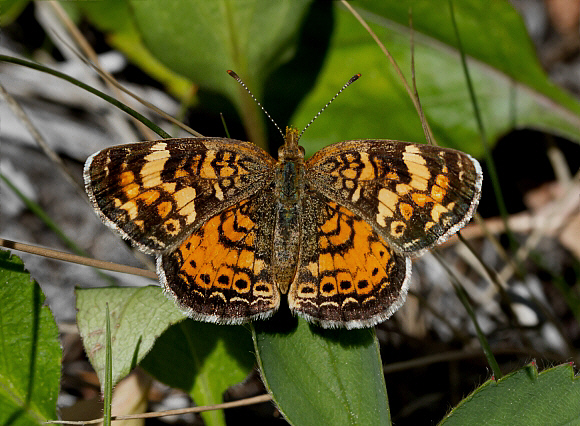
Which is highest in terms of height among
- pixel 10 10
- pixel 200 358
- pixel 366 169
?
pixel 10 10

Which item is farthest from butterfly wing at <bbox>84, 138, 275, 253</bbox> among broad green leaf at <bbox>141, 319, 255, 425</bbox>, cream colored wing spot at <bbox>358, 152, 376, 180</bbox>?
cream colored wing spot at <bbox>358, 152, 376, 180</bbox>

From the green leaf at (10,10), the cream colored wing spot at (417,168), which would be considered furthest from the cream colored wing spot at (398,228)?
the green leaf at (10,10)

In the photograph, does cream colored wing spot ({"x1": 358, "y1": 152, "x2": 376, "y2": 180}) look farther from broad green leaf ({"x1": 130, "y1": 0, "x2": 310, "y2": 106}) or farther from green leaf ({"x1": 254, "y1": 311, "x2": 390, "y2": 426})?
broad green leaf ({"x1": 130, "y1": 0, "x2": 310, "y2": 106})

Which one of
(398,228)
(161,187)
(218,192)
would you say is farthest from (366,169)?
(161,187)

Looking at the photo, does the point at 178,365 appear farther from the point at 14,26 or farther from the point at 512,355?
the point at 14,26

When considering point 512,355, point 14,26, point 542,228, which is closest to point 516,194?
point 542,228

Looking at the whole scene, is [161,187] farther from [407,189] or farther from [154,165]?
[407,189]

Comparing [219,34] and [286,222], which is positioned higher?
[219,34]

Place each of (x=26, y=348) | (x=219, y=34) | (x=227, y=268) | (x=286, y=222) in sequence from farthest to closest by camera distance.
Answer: (x=219, y=34), (x=286, y=222), (x=227, y=268), (x=26, y=348)
